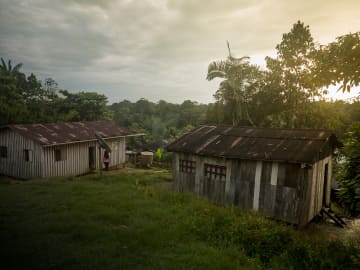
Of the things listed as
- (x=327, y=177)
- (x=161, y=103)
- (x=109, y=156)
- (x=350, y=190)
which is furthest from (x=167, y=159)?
(x=161, y=103)

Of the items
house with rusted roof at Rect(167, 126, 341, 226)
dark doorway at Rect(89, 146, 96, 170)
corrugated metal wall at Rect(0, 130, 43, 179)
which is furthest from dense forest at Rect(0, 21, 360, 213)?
dark doorway at Rect(89, 146, 96, 170)

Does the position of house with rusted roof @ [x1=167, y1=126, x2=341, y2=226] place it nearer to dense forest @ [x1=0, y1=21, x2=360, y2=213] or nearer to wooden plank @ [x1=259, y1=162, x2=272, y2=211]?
wooden plank @ [x1=259, y1=162, x2=272, y2=211]

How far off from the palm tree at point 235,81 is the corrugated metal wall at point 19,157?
13.8m

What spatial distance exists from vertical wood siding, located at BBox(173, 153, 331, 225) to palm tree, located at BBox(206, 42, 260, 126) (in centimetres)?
894

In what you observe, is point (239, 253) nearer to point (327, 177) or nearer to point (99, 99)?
point (327, 177)

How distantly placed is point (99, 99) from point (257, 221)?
100ft

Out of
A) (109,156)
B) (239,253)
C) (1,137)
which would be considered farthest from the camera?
(109,156)

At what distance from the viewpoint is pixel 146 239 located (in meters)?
7.34

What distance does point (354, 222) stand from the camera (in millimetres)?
12883

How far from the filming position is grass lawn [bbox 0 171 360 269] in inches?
242

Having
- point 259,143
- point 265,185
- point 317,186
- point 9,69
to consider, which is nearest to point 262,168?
point 265,185

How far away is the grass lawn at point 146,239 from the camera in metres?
6.14

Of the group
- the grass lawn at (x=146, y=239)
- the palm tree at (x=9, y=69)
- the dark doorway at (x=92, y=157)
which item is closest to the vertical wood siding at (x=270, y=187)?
the grass lawn at (x=146, y=239)

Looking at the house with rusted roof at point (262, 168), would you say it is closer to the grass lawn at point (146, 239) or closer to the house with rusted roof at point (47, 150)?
the grass lawn at point (146, 239)
